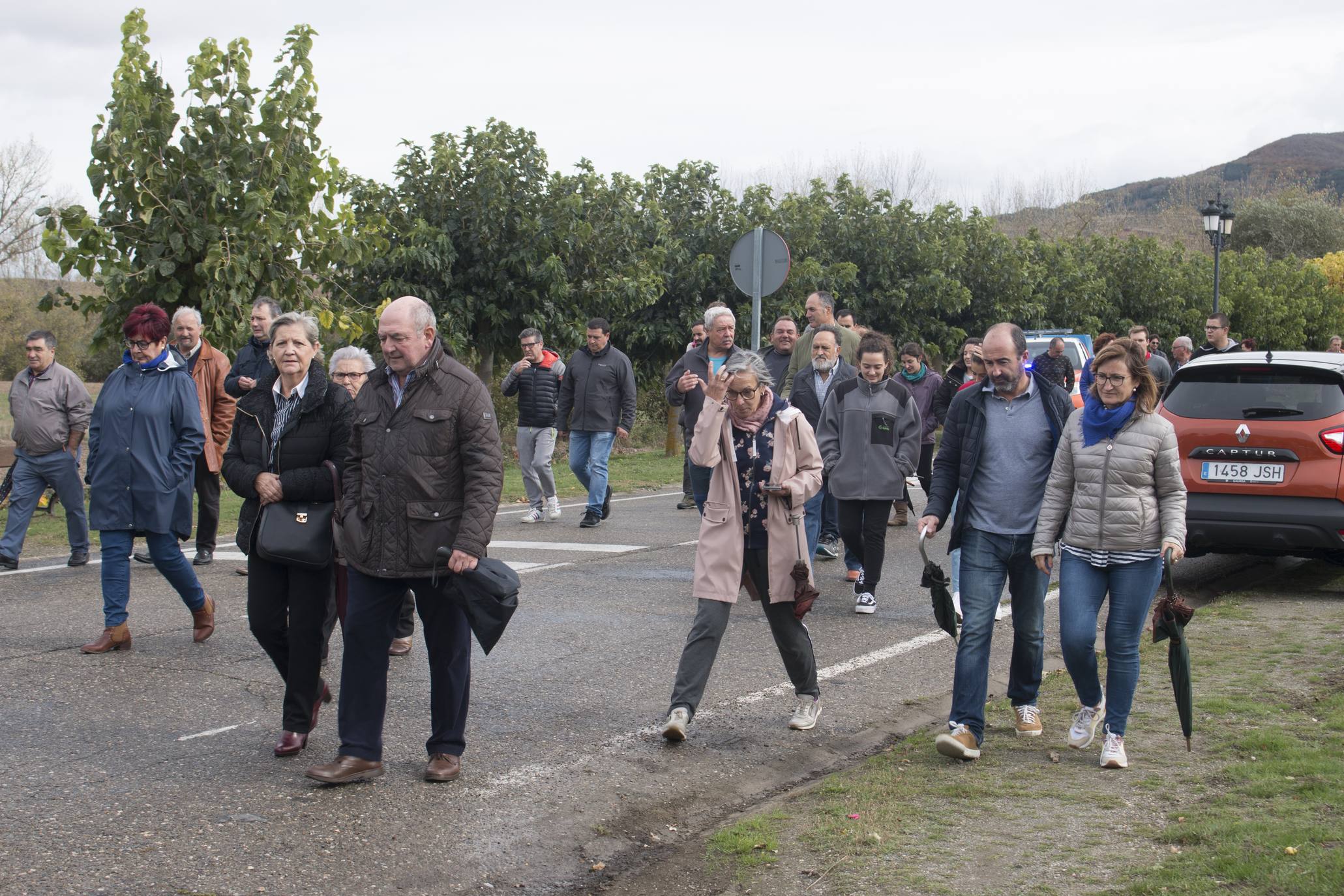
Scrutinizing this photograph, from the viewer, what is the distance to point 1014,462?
578 cm

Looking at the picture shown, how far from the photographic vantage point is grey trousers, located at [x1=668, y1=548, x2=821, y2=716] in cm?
586

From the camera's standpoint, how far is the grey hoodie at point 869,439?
9.05m

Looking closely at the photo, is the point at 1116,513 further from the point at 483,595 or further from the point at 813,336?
the point at 813,336

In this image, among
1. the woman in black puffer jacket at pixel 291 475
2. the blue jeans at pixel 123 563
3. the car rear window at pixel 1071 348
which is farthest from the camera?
the car rear window at pixel 1071 348

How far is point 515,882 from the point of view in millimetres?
4250

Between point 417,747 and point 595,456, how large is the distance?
7852 millimetres

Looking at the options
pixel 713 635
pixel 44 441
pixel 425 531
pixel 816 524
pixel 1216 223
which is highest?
pixel 1216 223

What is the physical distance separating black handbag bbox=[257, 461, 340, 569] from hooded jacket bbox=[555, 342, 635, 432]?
Result: 7788 mm

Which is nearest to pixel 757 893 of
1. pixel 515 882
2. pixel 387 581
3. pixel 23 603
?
pixel 515 882

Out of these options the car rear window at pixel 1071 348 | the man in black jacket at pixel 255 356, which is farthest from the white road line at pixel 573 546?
the car rear window at pixel 1071 348

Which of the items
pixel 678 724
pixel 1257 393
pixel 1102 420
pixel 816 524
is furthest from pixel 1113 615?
pixel 1257 393

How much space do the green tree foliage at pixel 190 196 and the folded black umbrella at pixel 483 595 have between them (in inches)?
391

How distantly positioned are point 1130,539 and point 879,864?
6.19 feet

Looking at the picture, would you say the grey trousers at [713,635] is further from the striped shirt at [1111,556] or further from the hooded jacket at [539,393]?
the hooded jacket at [539,393]
